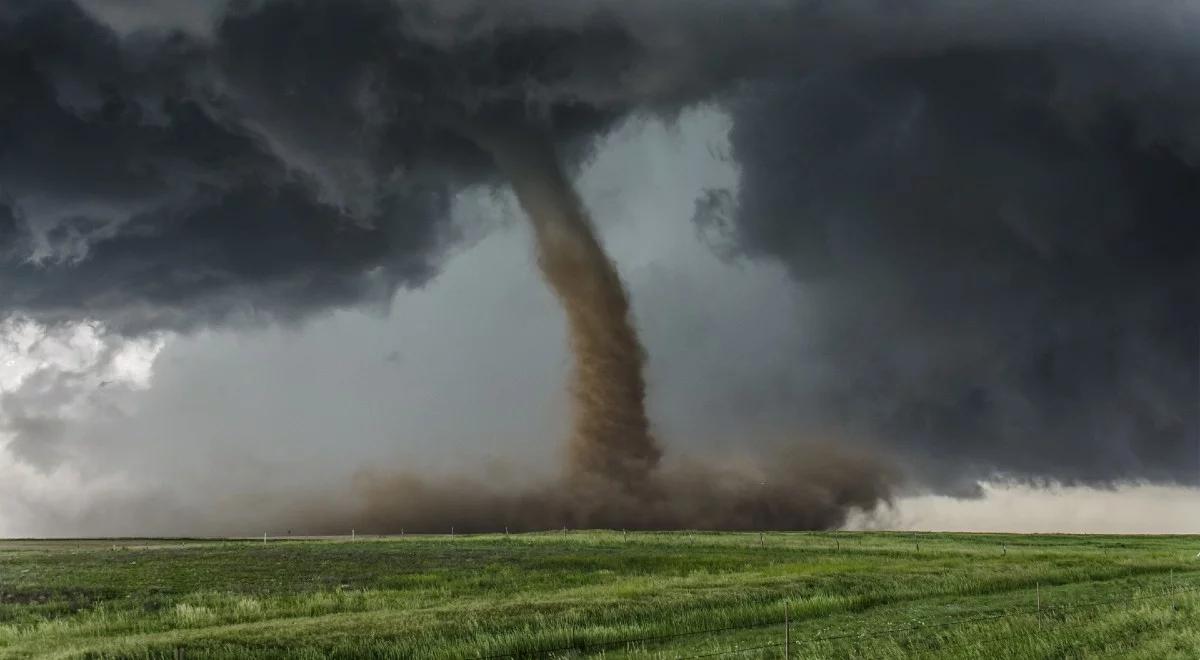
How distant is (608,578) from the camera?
64375mm

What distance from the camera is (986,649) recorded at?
25594 millimetres

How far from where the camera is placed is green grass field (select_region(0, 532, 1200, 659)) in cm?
2895

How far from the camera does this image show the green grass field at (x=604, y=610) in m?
29.0

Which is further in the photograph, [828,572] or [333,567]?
[333,567]

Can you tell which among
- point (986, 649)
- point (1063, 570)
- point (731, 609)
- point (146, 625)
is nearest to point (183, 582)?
point (146, 625)

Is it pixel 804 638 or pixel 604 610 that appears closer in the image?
pixel 804 638

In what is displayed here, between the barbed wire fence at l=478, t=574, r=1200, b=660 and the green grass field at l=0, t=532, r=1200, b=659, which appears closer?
the barbed wire fence at l=478, t=574, r=1200, b=660

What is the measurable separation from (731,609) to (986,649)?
50.7ft

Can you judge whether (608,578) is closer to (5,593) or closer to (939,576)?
(939,576)

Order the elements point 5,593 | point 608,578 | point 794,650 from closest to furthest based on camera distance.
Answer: point 794,650, point 5,593, point 608,578

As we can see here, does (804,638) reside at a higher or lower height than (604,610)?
higher

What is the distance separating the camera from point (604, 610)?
39.2 metres

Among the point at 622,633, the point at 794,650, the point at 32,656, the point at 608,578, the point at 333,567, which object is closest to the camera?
the point at 794,650

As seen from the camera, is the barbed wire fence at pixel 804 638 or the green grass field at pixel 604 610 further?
the green grass field at pixel 604 610
